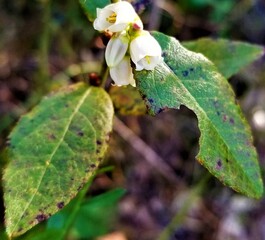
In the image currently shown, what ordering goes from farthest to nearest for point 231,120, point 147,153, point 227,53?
point 147,153, point 227,53, point 231,120

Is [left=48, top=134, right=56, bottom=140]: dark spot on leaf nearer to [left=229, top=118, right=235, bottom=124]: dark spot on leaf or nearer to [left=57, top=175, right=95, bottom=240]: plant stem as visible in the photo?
[left=57, top=175, right=95, bottom=240]: plant stem

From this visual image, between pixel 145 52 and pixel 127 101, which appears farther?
pixel 127 101

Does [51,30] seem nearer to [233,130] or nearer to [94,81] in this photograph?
[94,81]

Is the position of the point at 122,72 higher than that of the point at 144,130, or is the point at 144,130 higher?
the point at 122,72

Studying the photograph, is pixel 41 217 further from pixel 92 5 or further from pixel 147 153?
pixel 147 153

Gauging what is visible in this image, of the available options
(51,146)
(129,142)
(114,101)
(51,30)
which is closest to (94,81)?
(114,101)

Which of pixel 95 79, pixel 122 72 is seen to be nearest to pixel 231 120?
pixel 122 72
